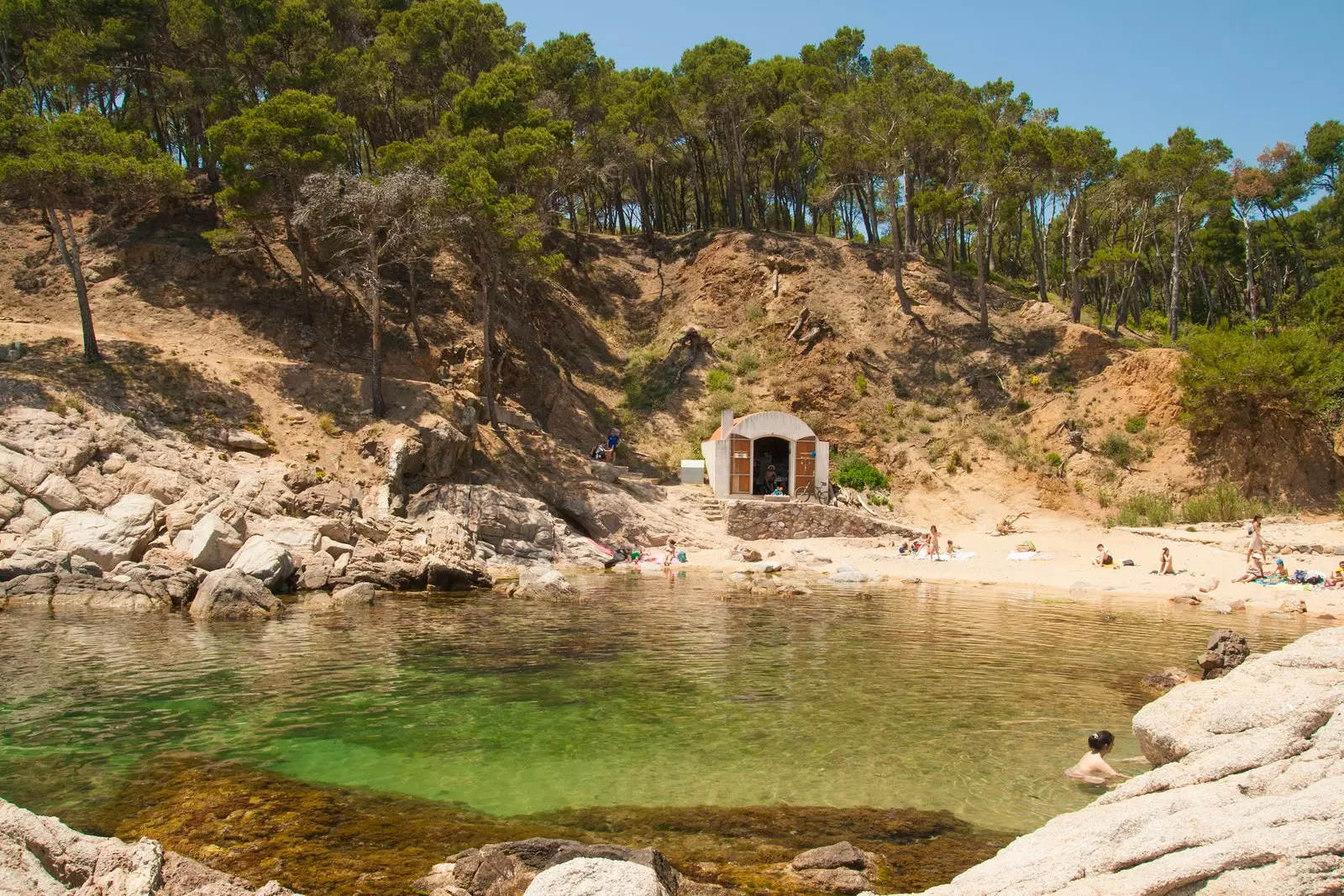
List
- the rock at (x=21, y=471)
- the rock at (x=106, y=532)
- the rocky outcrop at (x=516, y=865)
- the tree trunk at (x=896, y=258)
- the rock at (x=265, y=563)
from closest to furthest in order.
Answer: the rocky outcrop at (x=516, y=865)
the rock at (x=106, y=532)
the rock at (x=265, y=563)
the rock at (x=21, y=471)
the tree trunk at (x=896, y=258)

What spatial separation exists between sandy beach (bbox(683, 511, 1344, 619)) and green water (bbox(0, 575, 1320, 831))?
4.10 m

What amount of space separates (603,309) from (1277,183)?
38.2 meters

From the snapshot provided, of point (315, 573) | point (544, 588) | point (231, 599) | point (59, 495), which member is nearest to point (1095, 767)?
point (544, 588)

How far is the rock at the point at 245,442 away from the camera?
81.6 ft

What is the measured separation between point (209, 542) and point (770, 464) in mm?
22260

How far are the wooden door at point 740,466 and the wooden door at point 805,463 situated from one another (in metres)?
1.93

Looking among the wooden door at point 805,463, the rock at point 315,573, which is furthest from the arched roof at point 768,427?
the rock at point 315,573

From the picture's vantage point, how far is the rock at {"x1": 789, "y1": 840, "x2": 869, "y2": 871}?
6336 millimetres

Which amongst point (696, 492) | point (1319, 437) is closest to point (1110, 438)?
point (1319, 437)

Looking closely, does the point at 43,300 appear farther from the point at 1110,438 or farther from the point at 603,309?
the point at 1110,438

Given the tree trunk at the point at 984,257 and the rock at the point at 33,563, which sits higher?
the tree trunk at the point at 984,257

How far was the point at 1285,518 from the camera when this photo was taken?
1141 inches

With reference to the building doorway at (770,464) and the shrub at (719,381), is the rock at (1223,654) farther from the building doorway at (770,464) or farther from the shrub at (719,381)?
the shrub at (719,381)

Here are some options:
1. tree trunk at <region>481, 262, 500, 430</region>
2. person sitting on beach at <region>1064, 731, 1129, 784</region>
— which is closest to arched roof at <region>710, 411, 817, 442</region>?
tree trunk at <region>481, 262, 500, 430</region>
